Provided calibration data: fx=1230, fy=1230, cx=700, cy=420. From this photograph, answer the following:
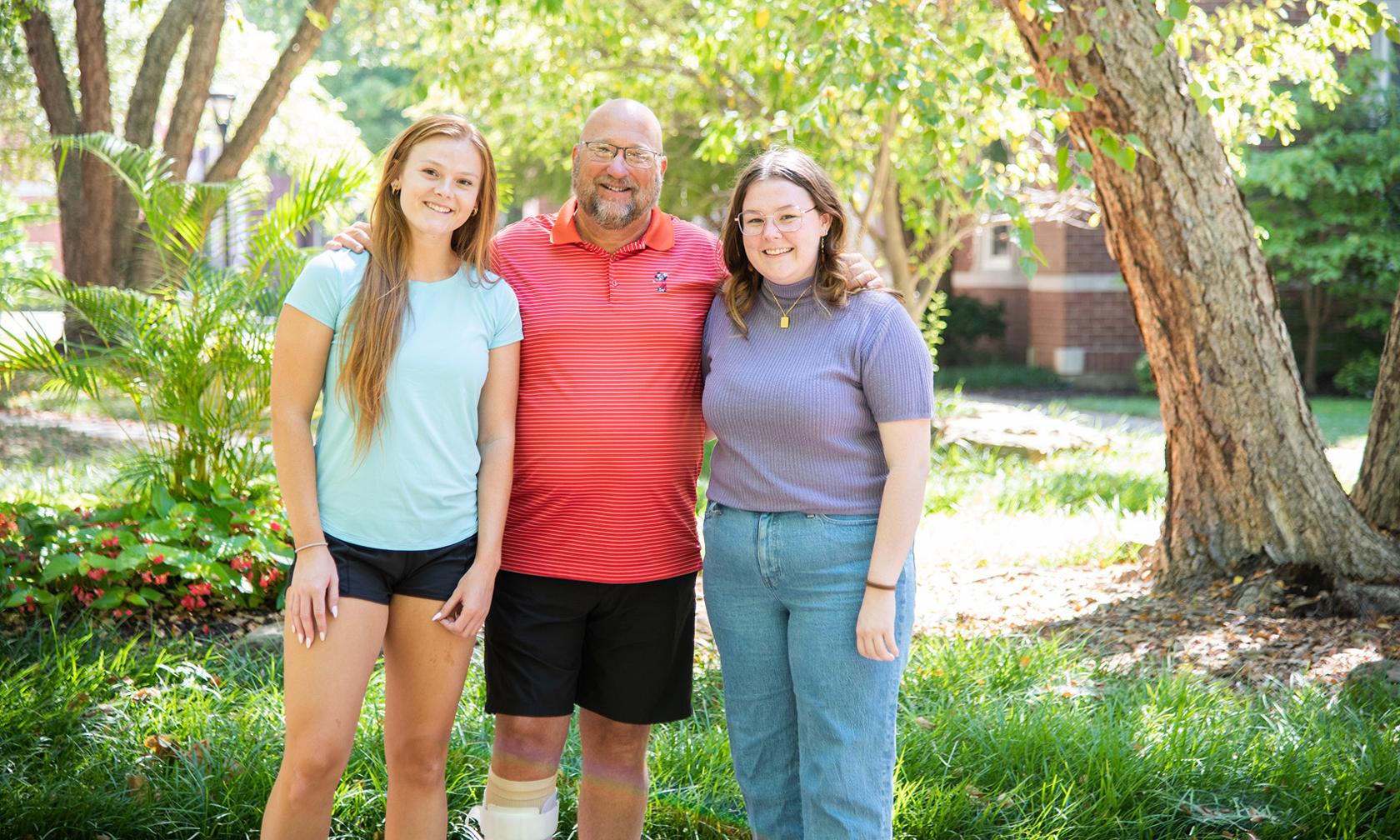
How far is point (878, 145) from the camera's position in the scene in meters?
10.2

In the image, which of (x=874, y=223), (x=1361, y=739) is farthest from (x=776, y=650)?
(x=874, y=223)

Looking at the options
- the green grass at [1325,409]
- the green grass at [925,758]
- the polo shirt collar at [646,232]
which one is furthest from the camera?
the green grass at [1325,409]

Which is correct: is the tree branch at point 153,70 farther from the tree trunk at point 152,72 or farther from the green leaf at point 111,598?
the green leaf at point 111,598

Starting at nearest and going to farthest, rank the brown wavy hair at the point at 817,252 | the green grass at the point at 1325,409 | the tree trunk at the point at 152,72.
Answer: the brown wavy hair at the point at 817,252, the tree trunk at the point at 152,72, the green grass at the point at 1325,409

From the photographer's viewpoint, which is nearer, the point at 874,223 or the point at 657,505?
the point at 657,505

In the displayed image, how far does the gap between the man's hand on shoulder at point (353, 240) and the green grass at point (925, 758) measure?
5.04 feet

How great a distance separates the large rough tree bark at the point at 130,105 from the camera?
748 cm

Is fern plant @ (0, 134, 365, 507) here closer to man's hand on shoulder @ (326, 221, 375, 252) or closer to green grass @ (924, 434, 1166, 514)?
man's hand on shoulder @ (326, 221, 375, 252)

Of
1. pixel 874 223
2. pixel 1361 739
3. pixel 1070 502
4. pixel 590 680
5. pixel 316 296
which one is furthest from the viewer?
pixel 874 223

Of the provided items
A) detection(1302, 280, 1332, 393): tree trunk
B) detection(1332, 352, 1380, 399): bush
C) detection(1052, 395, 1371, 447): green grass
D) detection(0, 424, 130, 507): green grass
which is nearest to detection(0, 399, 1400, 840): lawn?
detection(0, 424, 130, 507): green grass

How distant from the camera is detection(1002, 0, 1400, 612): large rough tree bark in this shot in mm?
5156

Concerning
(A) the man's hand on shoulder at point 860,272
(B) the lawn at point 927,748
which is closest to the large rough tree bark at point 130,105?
Result: (B) the lawn at point 927,748

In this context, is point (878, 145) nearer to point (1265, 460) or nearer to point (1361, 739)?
point (1265, 460)

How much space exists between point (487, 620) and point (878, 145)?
7.96 metres
